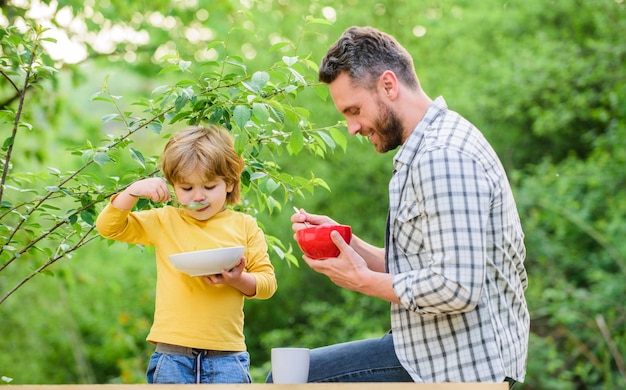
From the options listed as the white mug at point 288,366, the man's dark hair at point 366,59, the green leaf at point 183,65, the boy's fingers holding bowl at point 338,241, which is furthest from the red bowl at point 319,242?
the green leaf at point 183,65

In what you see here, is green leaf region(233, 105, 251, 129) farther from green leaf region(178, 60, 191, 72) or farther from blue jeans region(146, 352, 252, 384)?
blue jeans region(146, 352, 252, 384)

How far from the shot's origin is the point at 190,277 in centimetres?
245

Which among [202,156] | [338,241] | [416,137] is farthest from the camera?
[202,156]

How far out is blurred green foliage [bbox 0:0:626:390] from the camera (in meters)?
7.06

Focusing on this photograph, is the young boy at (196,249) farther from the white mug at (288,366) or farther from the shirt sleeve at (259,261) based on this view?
the white mug at (288,366)

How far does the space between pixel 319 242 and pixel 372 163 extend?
6.59 m

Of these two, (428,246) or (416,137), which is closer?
(428,246)

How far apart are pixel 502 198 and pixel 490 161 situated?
0.34 ft

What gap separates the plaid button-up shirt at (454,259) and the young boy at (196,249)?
0.47 metres

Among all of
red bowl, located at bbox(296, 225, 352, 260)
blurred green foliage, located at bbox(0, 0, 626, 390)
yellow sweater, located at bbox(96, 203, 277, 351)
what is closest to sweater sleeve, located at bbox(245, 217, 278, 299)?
yellow sweater, located at bbox(96, 203, 277, 351)

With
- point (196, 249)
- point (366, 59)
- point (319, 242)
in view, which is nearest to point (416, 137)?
point (366, 59)

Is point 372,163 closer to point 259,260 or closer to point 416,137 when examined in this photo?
point 259,260

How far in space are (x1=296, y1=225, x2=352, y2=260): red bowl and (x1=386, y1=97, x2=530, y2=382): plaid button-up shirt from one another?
19cm

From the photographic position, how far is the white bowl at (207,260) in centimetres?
215
